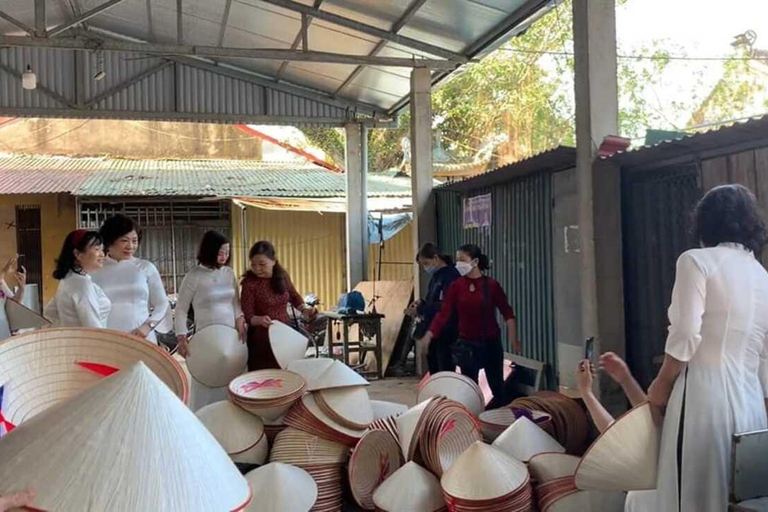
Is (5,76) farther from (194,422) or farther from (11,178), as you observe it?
(194,422)

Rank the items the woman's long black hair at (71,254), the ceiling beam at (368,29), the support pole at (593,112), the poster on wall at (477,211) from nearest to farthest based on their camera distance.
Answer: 1. the woman's long black hair at (71,254)
2. the support pole at (593,112)
3. the poster on wall at (477,211)
4. the ceiling beam at (368,29)

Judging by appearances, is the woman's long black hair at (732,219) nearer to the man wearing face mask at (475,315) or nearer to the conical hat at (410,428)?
the conical hat at (410,428)

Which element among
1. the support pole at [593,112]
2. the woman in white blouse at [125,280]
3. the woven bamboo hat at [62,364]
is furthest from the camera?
the support pole at [593,112]

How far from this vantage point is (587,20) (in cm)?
436

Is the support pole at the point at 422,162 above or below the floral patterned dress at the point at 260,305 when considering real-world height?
above

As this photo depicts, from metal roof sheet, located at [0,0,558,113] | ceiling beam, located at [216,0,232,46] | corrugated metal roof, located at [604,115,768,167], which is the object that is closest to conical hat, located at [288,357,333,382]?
corrugated metal roof, located at [604,115,768,167]

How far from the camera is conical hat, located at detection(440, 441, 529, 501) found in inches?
106

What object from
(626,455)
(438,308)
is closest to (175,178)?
(438,308)

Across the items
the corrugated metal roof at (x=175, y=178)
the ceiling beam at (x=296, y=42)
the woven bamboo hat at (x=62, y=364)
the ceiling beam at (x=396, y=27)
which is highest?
the ceiling beam at (x=296, y=42)

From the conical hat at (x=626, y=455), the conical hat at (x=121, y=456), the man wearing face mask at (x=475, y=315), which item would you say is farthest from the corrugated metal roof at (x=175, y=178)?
the conical hat at (x=121, y=456)

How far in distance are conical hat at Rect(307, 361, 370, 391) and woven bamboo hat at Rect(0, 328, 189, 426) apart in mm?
1879

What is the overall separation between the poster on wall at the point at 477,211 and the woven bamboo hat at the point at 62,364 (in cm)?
526

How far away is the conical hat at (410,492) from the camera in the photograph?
291 centimetres

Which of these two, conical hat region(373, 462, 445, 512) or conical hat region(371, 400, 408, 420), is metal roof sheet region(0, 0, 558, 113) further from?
conical hat region(373, 462, 445, 512)
